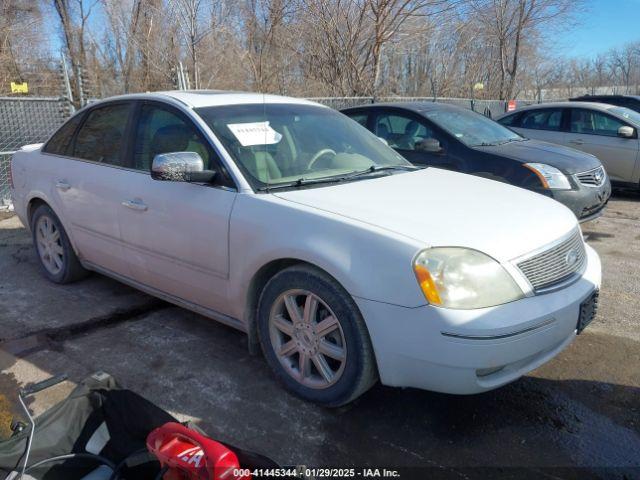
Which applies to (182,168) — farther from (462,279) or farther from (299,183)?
(462,279)

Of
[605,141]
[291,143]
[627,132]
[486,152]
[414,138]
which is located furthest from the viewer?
[605,141]

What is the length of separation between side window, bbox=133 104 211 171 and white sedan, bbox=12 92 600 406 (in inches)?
0.5

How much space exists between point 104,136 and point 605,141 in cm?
748

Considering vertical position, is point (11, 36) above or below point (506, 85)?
above

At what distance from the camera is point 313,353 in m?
2.87

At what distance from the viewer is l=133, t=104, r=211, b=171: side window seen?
3.46 meters

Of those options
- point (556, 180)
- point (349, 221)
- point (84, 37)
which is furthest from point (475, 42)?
point (349, 221)

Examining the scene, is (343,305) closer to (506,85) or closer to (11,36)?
(11,36)

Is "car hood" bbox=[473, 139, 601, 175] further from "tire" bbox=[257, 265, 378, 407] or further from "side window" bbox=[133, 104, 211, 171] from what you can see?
"tire" bbox=[257, 265, 378, 407]

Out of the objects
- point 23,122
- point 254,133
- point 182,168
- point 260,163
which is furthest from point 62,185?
point 23,122

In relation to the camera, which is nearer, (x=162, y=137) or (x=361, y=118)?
(x=162, y=137)

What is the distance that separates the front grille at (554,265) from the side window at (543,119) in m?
6.69

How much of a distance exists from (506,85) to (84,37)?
16336 mm

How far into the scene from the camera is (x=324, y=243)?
2.67 m
